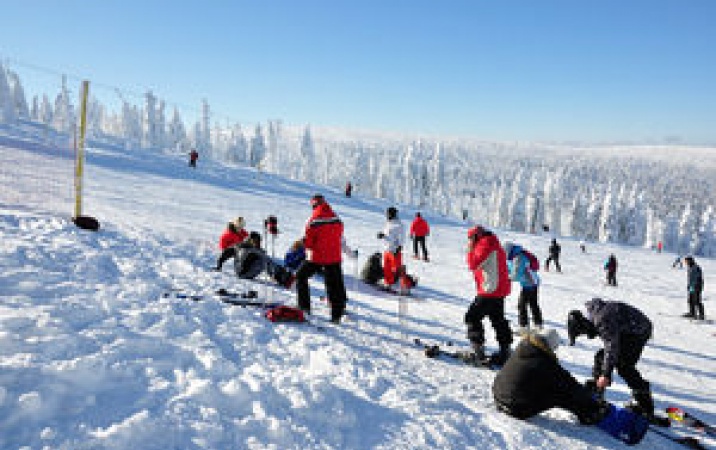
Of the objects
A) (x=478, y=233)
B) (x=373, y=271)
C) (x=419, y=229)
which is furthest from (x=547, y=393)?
(x=419, y=229)

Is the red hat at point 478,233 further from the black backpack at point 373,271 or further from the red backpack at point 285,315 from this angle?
the black backpack at point 373,271

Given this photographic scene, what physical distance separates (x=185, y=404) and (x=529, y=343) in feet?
10.9

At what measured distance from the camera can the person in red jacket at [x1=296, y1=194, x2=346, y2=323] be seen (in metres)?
6.59

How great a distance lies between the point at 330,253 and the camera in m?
6.62

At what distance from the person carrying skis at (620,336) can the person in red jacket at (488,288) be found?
1069 mm

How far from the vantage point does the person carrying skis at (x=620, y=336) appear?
190 inches

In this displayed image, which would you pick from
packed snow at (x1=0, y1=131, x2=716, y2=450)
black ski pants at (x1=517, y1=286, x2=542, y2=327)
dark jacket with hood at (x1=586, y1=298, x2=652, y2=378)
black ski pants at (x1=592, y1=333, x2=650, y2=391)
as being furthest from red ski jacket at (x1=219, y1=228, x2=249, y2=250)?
black ski pants at (x1=592, y1=333, x2=650, y2=391)

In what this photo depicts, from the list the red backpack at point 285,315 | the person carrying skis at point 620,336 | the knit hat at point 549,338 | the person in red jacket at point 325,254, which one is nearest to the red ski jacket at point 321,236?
the person in red jacket at point 325,254

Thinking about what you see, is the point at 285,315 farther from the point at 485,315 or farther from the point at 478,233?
the point at 478,233

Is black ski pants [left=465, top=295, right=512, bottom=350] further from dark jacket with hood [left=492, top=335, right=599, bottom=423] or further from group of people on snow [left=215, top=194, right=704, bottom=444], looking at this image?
dark jacket with hood [left=492, top=335, right=599, bottom=423]

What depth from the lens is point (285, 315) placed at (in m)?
6.35

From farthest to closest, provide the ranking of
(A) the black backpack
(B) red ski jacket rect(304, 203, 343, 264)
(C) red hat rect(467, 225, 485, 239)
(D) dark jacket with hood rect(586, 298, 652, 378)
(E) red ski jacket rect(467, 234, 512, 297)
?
(A) the black backpack
(B) red ski jacket rect(304, 203, 343, 264)
(C) red hat rect(467, 225, 485, 239)
(E) red ski jacket rect(467, 234, 512, 297)
(D) dark jacket with hood rect(586, 298, 652, 378)

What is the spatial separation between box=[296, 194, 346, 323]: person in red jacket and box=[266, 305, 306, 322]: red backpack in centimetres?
50

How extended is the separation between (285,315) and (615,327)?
439cm
